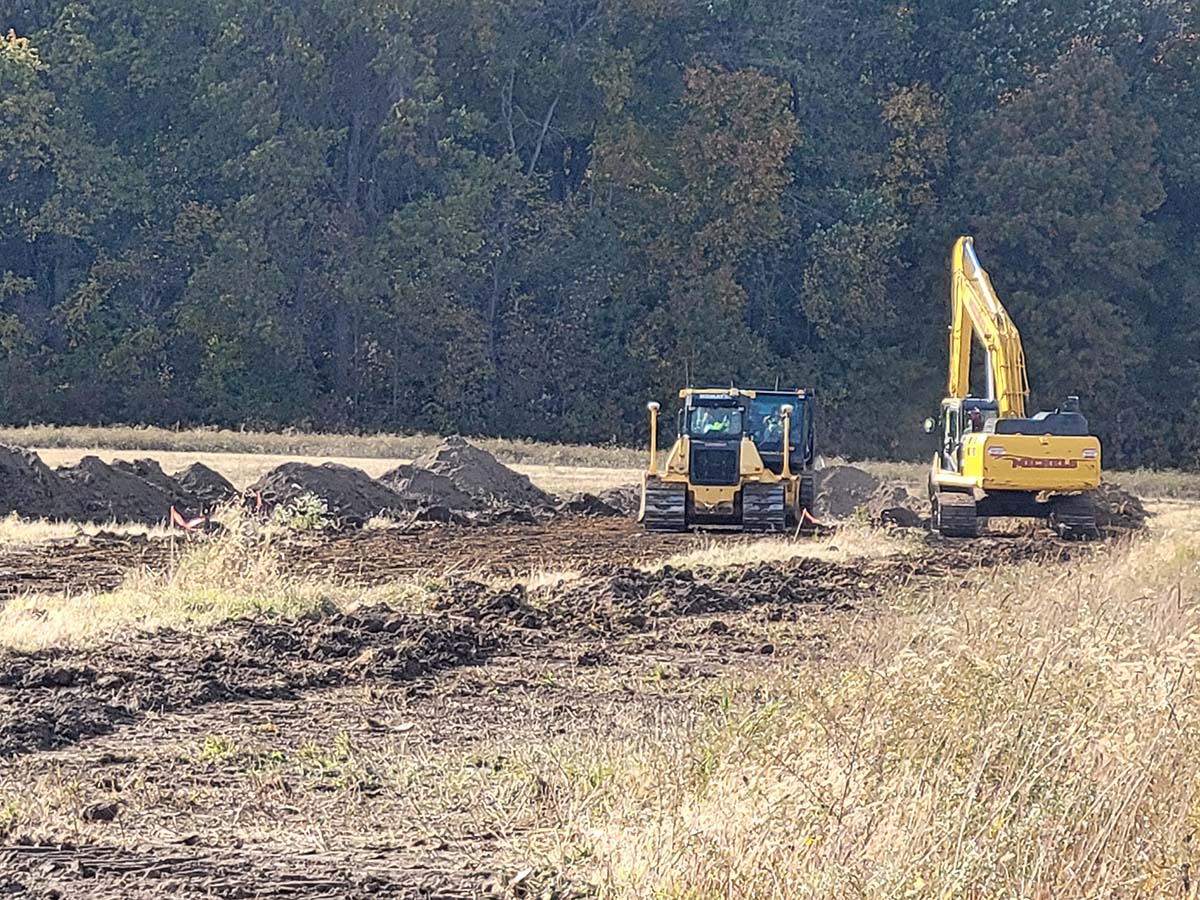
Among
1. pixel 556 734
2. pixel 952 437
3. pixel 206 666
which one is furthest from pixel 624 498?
pixel 556 734

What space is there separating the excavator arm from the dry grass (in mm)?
19137

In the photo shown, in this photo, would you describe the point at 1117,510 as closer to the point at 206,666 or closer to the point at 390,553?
the point at 390,553

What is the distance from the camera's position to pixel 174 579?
1662cm

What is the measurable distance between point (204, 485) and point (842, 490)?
11925 millimetres

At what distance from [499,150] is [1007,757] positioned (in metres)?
49.4

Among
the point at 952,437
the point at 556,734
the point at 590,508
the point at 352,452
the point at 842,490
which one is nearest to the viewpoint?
the point at 556,734

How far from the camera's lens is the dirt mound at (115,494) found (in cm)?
2775

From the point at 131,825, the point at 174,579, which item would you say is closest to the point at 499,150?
the point at 174,579

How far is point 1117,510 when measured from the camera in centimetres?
3089

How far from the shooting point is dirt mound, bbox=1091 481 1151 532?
28.9 metres

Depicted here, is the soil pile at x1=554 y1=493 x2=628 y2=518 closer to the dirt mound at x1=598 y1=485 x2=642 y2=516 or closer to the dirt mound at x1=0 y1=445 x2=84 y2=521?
the dirt mound at x1=598 y1=485 x2=642 y2=516

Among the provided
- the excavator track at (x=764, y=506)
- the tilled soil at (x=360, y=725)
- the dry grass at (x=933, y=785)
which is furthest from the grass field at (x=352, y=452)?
the dry grass at (x=933, y=785)

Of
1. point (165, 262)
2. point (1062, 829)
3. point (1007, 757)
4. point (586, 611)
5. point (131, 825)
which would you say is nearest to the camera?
point (1062, 829)

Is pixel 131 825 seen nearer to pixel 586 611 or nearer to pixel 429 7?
pixel 586 611
